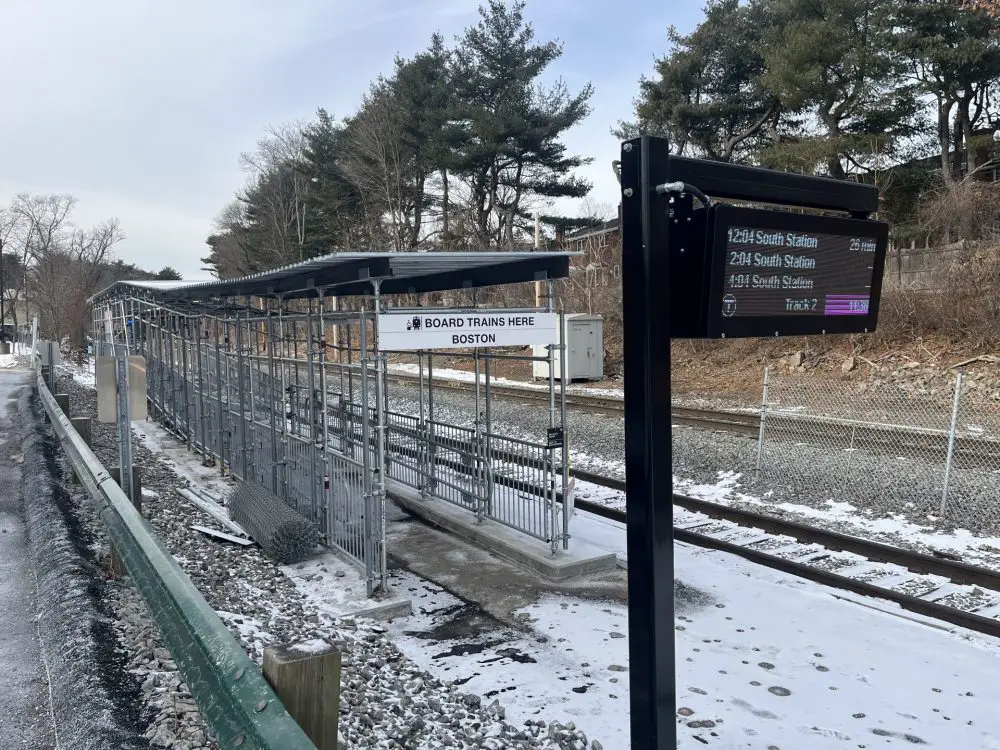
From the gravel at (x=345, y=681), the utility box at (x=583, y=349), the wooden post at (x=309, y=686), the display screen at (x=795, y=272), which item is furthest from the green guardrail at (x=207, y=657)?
the utility box at (x=583, y=349)

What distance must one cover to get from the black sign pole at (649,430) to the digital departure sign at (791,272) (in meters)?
0.22

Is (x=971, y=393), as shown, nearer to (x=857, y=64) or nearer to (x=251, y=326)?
(x=857, y=64)

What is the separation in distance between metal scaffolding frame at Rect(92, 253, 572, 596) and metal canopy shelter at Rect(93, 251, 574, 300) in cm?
2

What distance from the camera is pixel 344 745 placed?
431cm

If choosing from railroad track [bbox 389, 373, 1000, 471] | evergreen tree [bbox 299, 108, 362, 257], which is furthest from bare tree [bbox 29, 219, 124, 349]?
railroad track [bbox 389, 373, 1000, 471]

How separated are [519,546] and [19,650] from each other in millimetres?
5001

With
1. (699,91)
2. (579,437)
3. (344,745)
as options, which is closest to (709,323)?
(344,745)

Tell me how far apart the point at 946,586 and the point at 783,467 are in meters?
4.86

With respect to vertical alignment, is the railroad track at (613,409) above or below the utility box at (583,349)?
below

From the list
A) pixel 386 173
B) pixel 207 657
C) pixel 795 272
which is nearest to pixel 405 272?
pixel 795 272

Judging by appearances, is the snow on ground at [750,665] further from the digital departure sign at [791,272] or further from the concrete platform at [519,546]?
the digital departure sign at [791,272]

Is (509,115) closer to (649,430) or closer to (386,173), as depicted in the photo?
(386,173)

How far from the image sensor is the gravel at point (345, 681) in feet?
14.5

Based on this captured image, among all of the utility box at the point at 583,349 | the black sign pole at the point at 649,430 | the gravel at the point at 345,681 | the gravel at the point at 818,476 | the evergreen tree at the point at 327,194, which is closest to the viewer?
the black sign pole at the point at 649,430
